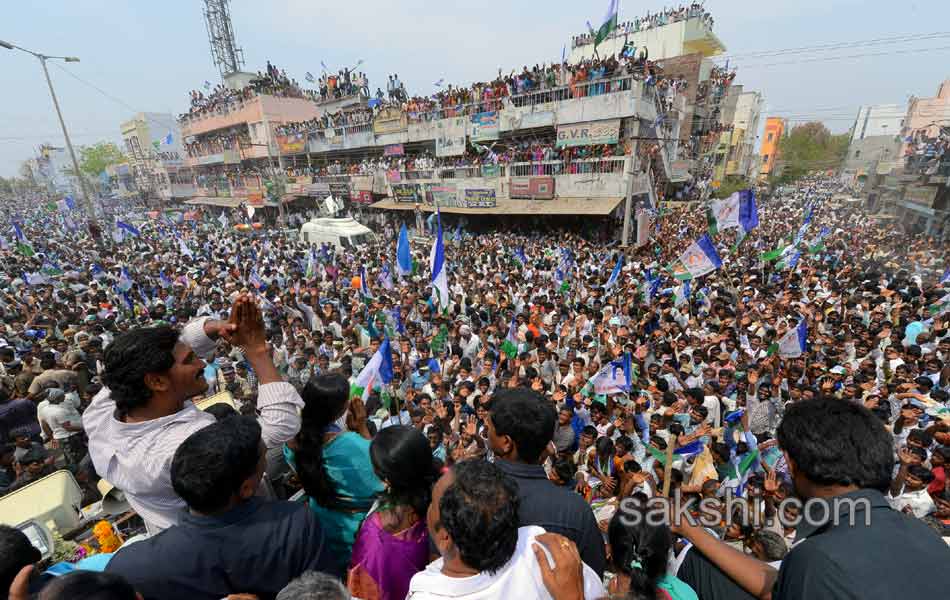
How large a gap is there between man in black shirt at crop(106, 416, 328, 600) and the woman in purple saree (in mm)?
214

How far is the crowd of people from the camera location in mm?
1367

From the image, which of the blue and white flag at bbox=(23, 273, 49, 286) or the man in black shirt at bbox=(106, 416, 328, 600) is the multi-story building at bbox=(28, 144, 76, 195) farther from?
the man in black shirt at bbox=(106, 416, 328, 600)

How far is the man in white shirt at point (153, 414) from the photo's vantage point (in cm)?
171

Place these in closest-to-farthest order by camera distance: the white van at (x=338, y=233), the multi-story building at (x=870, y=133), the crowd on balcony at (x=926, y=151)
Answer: the white van at (x=338, y=233)
the crowd on balcony at (x=926, y=151)
the multi-story building at (x=870, y=133)

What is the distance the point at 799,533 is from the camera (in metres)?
1.45

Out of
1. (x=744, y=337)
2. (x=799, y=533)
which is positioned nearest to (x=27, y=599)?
(x=799, y=533)

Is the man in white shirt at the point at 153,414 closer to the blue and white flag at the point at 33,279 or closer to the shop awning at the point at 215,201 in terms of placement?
the blue and white flag at the point at 33,279

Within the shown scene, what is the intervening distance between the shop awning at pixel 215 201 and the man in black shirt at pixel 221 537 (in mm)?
42842

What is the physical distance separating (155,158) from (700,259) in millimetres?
64080

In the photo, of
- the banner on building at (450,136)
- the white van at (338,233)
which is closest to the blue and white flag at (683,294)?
the white van at (338,233)

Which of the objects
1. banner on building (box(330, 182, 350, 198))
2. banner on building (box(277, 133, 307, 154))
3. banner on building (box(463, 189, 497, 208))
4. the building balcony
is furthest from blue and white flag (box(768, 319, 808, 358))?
the building balcony

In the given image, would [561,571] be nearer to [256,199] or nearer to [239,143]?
[256,199]

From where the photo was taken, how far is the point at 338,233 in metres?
19.8

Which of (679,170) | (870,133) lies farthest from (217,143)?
(870,133)
